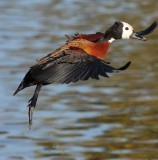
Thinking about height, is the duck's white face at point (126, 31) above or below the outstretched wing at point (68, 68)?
above

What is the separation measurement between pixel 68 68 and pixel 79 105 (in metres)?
6.61

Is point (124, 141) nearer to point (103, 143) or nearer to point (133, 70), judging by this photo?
point (103, 143)

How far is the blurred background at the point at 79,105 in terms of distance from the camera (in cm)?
1281

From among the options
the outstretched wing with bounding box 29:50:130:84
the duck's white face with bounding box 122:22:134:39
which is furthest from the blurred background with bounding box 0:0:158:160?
the outstretched wing with bounding box 29:50:130:84

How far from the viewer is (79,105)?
48.6 feet

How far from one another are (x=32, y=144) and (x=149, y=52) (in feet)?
19.3

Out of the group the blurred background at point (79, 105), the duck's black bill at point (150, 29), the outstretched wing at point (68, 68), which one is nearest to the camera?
the outstretched wing at point (68, 68)

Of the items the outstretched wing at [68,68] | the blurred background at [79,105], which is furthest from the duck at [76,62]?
the blurred background at [79,105]

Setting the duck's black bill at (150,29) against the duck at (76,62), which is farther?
the duck's black bill at (150,29)

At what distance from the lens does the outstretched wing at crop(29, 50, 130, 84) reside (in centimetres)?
804

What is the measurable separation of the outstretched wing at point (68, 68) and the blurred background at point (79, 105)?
4.21m

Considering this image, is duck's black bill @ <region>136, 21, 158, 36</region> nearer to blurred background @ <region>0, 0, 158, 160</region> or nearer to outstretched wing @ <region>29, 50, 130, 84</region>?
outstretched wing @ <region>29, 50, 130, 84</region>

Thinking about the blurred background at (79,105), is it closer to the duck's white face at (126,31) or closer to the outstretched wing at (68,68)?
the duck's white face at (126,31)

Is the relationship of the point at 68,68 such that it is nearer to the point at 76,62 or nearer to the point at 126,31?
the point at 76,62
